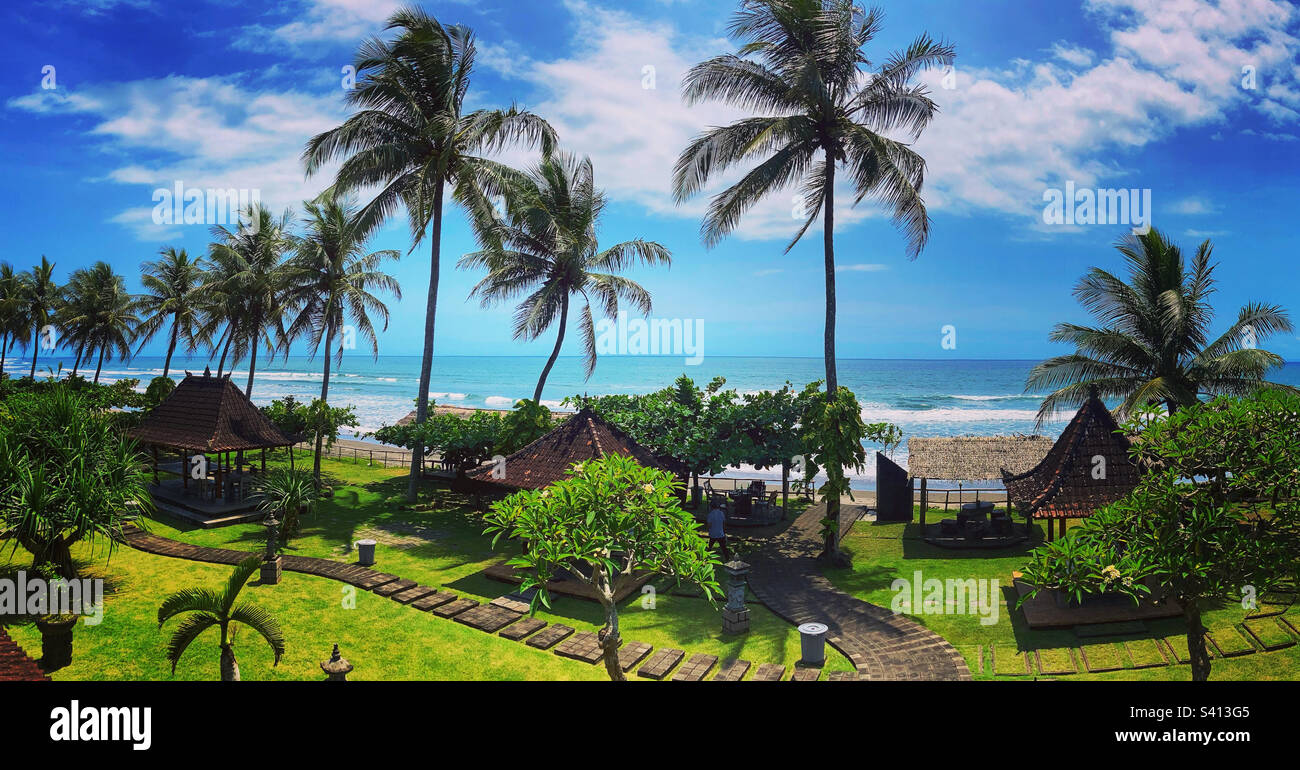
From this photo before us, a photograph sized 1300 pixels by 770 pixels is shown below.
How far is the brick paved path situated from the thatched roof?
A: 431 centimetres

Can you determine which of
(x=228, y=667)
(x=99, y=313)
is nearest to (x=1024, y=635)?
(x=228, y=667)

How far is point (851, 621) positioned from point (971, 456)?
9.52 meters

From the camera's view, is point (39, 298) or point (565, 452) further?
point (39, 298)

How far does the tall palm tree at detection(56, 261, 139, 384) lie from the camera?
37.8 meters

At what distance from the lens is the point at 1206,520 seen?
5.97m

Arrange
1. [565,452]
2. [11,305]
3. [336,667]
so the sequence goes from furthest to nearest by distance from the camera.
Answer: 1. [11,305]
2. [565,452]
3. [336,667]

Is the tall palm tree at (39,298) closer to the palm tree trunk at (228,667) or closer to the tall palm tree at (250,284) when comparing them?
the tall palm tree at (250,284)

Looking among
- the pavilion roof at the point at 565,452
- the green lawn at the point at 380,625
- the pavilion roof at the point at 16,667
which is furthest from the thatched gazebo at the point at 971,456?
the pavilion roof at the point at 16,667

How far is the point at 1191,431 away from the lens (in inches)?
253

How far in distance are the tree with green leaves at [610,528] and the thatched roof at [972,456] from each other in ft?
41.4

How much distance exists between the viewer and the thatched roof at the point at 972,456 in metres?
17.8

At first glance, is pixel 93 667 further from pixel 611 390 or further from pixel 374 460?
pixel 611 390

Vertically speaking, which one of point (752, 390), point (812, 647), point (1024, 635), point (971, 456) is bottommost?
point (1024, 635)

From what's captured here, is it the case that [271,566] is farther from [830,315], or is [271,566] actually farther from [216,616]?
[830,315]
